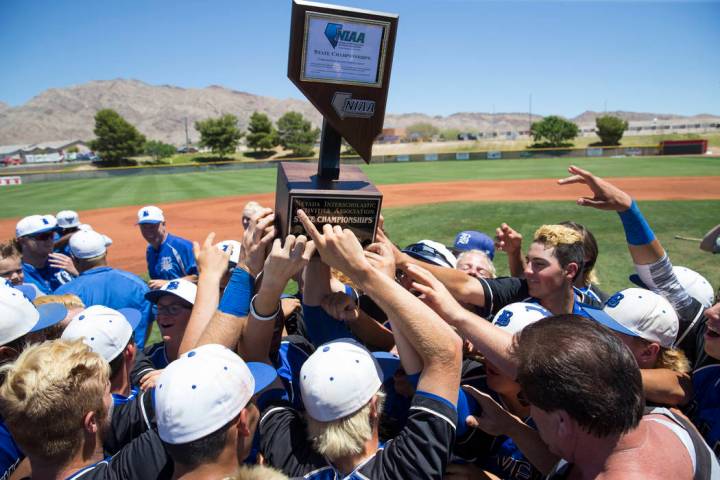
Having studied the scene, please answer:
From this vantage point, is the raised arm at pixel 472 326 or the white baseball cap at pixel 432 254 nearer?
the raised arm at pixel 472 326

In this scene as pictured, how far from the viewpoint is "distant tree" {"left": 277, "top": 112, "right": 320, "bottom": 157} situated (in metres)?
67.3

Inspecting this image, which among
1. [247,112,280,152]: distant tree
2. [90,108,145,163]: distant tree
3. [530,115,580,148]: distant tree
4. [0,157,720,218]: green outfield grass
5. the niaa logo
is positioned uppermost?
[530,115,580,148]: distant tree

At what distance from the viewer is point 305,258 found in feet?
7.84

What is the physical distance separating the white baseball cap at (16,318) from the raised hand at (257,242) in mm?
1422

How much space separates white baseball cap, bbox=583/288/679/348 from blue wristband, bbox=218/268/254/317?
6.74 feet

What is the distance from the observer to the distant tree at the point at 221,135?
223ft

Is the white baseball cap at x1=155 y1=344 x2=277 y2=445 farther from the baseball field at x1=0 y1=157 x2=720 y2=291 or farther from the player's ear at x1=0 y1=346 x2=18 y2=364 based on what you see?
the baseball field at x1=0 y1=157 x2=720 y2=291

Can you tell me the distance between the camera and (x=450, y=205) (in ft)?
61.1

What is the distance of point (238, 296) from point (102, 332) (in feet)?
2.56

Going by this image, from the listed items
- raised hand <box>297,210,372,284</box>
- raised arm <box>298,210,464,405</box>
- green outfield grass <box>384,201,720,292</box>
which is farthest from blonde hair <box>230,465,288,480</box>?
green outfield grass <box>384,201,720,292</box>

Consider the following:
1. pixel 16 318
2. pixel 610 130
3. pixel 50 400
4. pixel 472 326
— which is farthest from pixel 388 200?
pixel 610 130

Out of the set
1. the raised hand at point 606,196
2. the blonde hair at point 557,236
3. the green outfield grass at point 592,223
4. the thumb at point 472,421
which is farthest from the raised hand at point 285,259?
the green outfield grass at point 592,223

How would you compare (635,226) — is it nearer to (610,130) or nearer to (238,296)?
(238,296)

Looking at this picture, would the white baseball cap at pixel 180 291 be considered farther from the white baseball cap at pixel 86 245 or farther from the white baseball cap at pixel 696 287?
the white baseball cap at pixel 696 287
